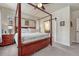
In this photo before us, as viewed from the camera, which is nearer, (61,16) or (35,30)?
(35,30)

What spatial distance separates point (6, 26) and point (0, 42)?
101 cm

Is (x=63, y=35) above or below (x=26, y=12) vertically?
below

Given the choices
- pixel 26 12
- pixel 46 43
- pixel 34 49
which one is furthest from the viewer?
pixel 46 43

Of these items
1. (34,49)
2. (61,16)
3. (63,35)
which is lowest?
(34,49)

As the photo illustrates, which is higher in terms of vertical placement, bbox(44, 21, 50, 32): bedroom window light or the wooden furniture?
bbox(44, 21, 50, 32): bedroom window light

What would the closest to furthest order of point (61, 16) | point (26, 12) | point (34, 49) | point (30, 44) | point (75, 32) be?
1. point (30, 44)
2. point (34, 49)
3. point (26, 12)
4. point (61, 16)
5. point (75, 32)

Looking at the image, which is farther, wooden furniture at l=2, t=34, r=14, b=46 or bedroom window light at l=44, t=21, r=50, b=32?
bedroom window light at l=44, t=21, r=50, b=32

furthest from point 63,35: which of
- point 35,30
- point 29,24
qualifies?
point 29,24

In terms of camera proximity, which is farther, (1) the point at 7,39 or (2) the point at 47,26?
(2) the point at 47,26

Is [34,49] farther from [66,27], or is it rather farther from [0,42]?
[66,27]

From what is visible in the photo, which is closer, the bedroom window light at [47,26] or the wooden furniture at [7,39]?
the wooden furniture at [7,39]

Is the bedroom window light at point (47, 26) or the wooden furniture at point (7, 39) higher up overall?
the bedroom window light at point (47, 26)

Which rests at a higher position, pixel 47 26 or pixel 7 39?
pixel 47 26

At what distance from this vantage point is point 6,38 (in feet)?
18.4
